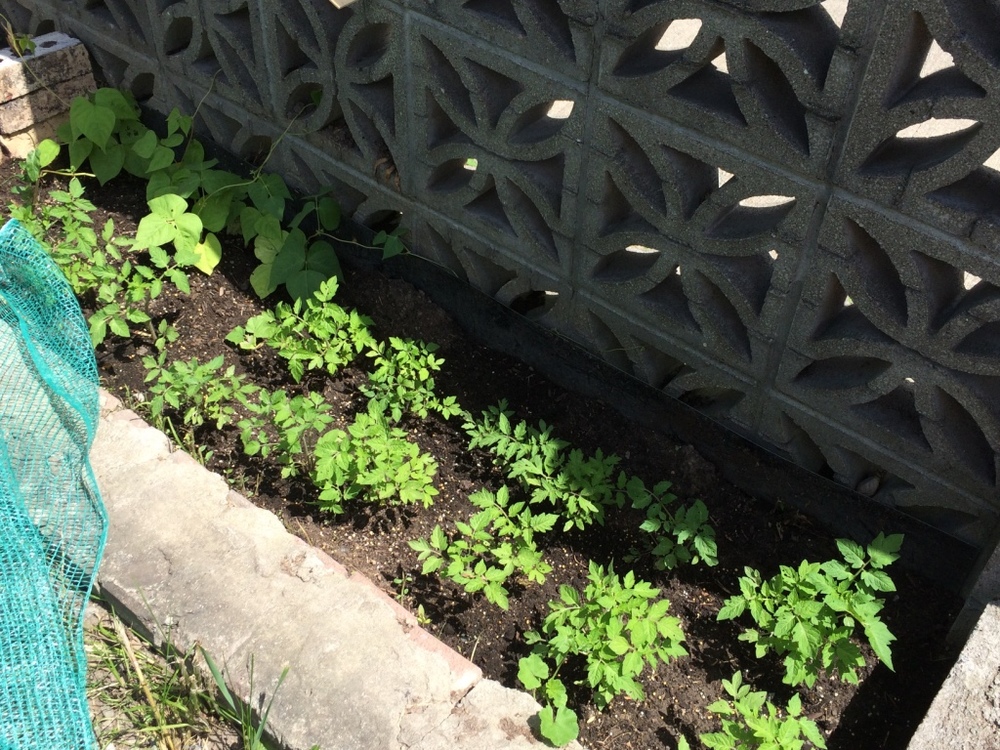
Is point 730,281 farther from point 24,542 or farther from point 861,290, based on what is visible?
point 24,542

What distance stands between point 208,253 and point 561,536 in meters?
1.90

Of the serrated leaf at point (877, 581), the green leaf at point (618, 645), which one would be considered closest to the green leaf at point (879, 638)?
the serrated leaf at point (877, 581)

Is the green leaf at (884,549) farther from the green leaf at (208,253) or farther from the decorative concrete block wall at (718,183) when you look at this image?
the green leaf at (208,253)

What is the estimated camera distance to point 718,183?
125 inches

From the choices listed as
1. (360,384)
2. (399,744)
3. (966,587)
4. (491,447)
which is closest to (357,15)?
(360,384)

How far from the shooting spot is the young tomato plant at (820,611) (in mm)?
2768

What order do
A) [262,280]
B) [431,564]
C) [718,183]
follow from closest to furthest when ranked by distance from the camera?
[431,564] < [718,183] < [262,280]

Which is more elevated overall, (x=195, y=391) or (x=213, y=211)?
(x=213, y=211)

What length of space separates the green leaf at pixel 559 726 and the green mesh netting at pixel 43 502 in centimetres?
123

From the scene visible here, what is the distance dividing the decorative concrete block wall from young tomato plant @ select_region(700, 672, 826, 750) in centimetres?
82

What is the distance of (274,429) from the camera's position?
365 centimetres

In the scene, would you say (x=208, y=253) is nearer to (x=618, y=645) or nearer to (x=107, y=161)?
(x=107, y=161)

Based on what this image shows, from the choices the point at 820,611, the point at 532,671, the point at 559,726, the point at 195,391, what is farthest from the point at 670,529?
the point at 195,391

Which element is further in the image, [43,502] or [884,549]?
[43,502]
